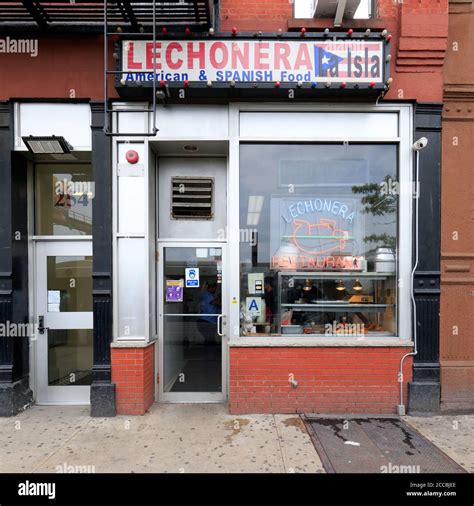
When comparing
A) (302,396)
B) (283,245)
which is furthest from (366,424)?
(283,245)

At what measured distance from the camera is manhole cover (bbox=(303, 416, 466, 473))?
3.45 m

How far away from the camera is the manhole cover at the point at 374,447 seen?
345cm

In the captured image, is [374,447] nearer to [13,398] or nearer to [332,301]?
[332,301]

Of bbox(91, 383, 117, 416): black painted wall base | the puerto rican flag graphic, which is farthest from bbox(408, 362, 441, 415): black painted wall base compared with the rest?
the puerto rican flag graphic

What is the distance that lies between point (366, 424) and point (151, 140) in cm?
460

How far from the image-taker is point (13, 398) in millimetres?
4633

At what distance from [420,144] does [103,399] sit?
5315mm

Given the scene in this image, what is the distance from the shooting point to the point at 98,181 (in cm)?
470

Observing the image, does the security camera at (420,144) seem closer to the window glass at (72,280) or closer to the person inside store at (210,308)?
the person inside store at (210,308)

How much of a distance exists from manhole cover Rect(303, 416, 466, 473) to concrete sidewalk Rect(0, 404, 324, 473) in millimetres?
186

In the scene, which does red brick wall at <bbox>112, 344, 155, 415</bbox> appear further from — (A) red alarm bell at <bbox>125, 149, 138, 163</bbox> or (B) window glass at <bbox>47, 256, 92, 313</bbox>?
(A) red alarm bell at <bbox>125, 149, 138, 163</bbox>

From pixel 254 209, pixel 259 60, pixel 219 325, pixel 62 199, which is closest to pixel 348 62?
pixel 259 60
